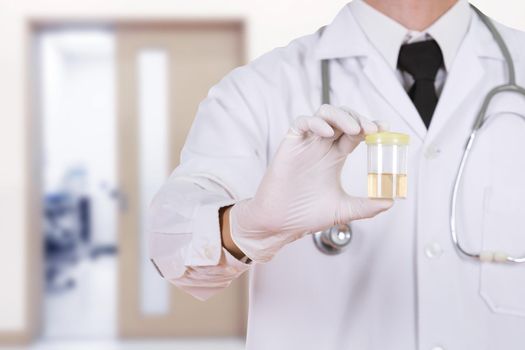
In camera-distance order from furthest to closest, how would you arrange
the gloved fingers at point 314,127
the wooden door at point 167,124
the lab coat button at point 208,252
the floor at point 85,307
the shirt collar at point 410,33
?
the floor at point 85,307
the wooden door at point 167,124
the shirt collar at point 410,33
the lab coat button at point 208,252
the gloved fingers at point 314,127

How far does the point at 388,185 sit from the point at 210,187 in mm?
268

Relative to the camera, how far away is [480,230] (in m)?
0.94

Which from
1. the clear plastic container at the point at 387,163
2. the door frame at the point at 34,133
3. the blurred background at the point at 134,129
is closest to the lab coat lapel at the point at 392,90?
the clear plastic container at the point at 387,163

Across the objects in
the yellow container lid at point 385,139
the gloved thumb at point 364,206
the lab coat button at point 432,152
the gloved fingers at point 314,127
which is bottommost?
the gloved thumb at point 364,206

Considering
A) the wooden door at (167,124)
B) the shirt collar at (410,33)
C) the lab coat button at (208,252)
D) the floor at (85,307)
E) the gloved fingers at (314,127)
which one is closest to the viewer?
the gloved fingers at (314,127)

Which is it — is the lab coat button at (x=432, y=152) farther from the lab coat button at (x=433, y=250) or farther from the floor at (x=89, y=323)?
the floor at (x=89, y=323)

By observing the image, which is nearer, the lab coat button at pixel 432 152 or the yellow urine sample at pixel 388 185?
the yellow urine sample at pixel 388 185

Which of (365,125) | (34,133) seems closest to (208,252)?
(365,125)

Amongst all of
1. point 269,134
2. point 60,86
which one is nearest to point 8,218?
point 269,134

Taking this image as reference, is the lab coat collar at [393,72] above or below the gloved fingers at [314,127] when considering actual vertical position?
above

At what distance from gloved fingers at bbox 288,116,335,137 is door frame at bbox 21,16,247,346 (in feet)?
9.40

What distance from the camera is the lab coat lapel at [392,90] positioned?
3.15 ft

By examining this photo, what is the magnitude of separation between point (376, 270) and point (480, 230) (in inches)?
6.0

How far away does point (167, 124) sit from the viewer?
143 inches
